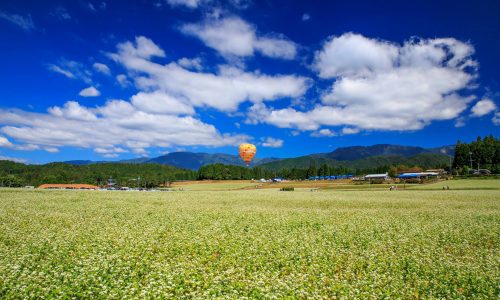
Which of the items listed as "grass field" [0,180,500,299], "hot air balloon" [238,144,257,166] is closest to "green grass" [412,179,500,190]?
"grass field" [0,180,500,299]

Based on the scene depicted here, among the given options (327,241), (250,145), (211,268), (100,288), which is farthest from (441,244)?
(250,145)

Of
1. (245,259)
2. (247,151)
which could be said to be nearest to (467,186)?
(247,151)

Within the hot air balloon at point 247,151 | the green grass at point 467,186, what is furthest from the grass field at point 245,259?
the hot air balloon at point 247,151

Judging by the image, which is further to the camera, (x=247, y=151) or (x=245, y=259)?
(x=247, y=151)

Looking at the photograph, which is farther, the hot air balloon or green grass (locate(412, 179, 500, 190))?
the hot air balloon

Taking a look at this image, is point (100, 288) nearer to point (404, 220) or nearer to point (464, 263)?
point (464, 263)

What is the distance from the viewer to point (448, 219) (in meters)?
31.1

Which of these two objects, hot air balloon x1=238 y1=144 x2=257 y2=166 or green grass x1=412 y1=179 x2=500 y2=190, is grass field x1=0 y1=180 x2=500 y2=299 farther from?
hot air balloon x1=238 y1=144 x2=257 y2=166

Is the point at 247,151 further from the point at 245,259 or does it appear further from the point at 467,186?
the point at 245,259

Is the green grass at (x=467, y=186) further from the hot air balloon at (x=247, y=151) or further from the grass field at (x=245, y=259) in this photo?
the hot air balloon at (x=247, y=151)

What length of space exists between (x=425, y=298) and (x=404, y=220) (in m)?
21.1

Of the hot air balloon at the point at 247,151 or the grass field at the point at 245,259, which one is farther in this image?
the hot air balloon at the point at 247,151

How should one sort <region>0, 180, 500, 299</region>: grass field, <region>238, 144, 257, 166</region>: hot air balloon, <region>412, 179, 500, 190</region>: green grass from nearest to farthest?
<region>0, 180, 500, 299</region>: grass field < <region>412, 179, 500, 190</region>: green grass < <region>238, 144, 257, 166</region>: hot air balloon

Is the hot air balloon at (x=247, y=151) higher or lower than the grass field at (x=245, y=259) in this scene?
higher
